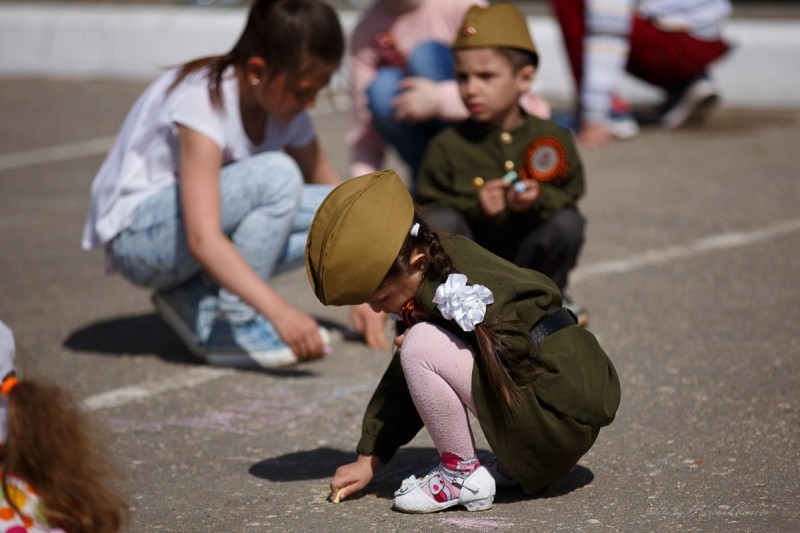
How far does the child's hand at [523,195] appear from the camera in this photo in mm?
3607

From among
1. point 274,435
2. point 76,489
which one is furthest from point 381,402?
point 76,489

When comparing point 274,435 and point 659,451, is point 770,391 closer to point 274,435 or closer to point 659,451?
point 659,451

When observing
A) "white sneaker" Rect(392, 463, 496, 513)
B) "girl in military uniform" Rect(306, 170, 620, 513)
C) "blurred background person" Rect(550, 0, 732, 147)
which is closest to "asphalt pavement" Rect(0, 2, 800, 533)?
"white sneaker" Rect(392, 463, 496, 513)

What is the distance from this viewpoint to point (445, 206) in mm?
3855

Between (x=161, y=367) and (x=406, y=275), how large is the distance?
163cm

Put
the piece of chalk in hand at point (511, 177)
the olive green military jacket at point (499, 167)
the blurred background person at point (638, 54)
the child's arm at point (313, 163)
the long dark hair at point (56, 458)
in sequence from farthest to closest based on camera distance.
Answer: the blurred background person at point (638, 54) < the child's arm at point (313, 163) < the olive green military jacket at point (499, 167) < the piece of chalk in hand at point (511, 177) < the long dark hair at point (56, 458)

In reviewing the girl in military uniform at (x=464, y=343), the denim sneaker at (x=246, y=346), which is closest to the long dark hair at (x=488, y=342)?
the girl in military uniform at (x=464, y=343)

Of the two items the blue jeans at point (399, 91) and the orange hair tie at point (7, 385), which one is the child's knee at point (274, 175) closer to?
the blue jeans at point (399, 91)

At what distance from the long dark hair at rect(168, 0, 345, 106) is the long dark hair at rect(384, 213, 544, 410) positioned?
3.83 ft

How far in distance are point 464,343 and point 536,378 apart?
0.17 meters

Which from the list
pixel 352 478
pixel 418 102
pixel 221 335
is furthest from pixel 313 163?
pixel 352 478

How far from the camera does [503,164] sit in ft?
12.6

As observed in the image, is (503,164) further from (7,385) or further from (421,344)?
(7,385)

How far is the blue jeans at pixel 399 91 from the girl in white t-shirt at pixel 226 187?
83 centimetres
